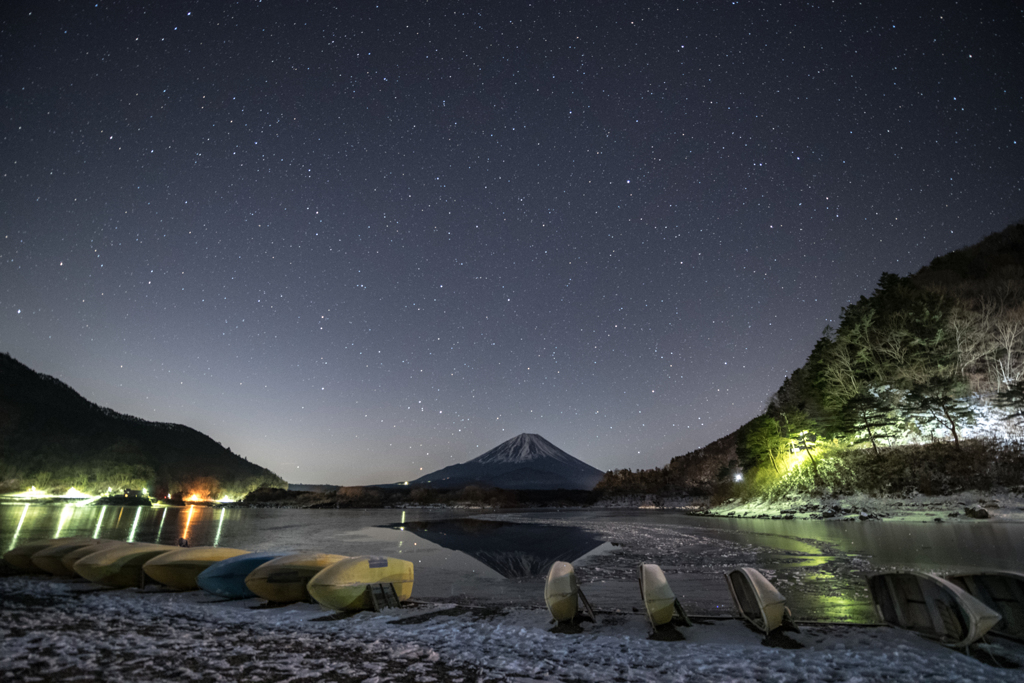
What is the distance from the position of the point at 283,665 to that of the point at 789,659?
317 inches

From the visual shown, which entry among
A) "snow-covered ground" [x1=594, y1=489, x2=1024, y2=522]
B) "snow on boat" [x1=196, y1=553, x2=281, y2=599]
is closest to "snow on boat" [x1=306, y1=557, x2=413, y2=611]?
"snow on boat" [x1=196, y1=553, x2=281, y2=599]

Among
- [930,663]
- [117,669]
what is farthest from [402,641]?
[930,663]

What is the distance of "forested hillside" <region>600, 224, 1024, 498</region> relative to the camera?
132 ft

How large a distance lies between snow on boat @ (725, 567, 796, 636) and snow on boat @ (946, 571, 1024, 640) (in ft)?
9.45

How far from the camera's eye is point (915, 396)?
4506 cm

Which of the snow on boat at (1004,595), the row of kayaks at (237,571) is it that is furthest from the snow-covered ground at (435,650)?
the row of kayaks at (237,571)

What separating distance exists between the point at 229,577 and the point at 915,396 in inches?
2209

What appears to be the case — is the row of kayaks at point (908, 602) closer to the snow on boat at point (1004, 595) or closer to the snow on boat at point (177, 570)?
the snow on boat at point (1004, 595)

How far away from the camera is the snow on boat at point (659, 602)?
9.62 meters

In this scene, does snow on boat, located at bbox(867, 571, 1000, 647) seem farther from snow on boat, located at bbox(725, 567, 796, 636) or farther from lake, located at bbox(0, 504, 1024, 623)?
snow on boat, located at bbox(725, 567, 796, 636)

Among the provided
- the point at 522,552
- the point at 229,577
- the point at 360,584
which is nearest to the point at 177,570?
the point at 229,577

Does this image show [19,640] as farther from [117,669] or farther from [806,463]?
[806,463]

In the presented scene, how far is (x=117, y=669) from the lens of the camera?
707 cm

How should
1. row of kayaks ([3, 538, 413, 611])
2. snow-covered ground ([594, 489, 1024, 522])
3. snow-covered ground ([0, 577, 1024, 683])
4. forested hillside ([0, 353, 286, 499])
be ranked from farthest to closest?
forested hillside ([0, 353, 286, 499]) < snow-covered ground ([594, 489, 1024, 522]) < row of kayaks ([3, 538, 413, 611]) < snow-covered ground ([0, 577, 1024, 683])
